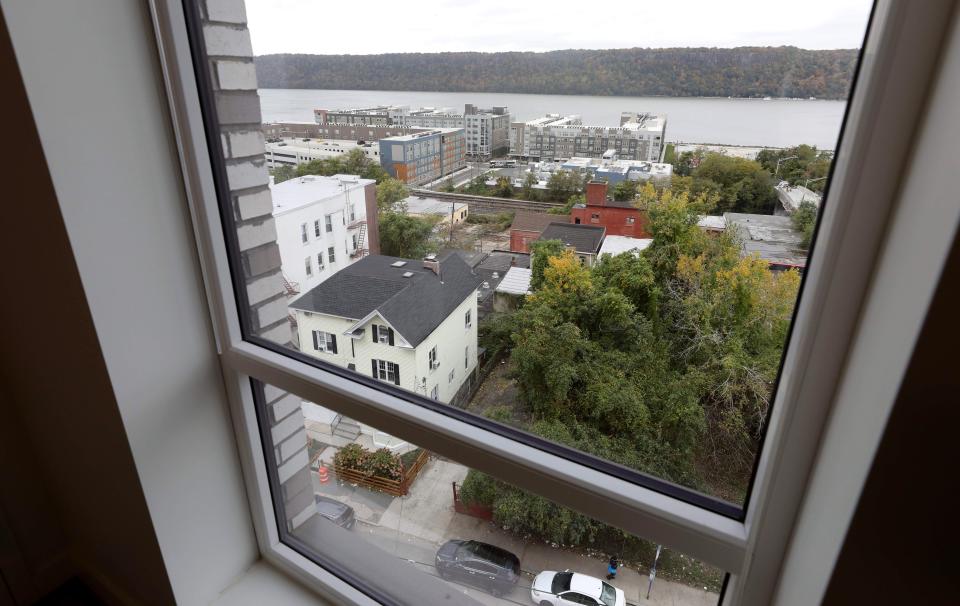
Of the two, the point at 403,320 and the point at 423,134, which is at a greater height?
the point at 423,134

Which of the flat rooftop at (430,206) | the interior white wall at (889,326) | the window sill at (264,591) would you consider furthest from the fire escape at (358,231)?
the window sill at (264,591)

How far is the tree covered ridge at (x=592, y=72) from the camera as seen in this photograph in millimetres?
750

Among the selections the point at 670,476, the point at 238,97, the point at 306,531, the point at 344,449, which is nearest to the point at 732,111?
the point at 670,476

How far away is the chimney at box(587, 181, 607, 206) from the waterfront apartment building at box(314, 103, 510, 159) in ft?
0.74

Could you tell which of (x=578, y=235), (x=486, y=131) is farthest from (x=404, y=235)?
(x=578, y=235)

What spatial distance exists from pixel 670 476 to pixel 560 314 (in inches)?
14.3

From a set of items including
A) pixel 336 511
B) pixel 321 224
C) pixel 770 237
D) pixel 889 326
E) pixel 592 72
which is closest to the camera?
pixel 889 326

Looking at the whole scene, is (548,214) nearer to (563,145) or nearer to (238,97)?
(563,145)

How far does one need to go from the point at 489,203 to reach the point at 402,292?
0.31 metres

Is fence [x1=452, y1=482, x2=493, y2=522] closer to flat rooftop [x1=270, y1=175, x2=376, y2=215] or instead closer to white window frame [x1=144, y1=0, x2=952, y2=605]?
white window frame [x1=144, y1=0, x2=952, y2=605]

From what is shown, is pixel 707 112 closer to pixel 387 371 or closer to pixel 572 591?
pixel 387 371

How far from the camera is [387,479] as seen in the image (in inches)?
56.2

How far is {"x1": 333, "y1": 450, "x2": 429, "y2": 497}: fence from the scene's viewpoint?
134 cm

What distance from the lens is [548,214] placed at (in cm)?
105
